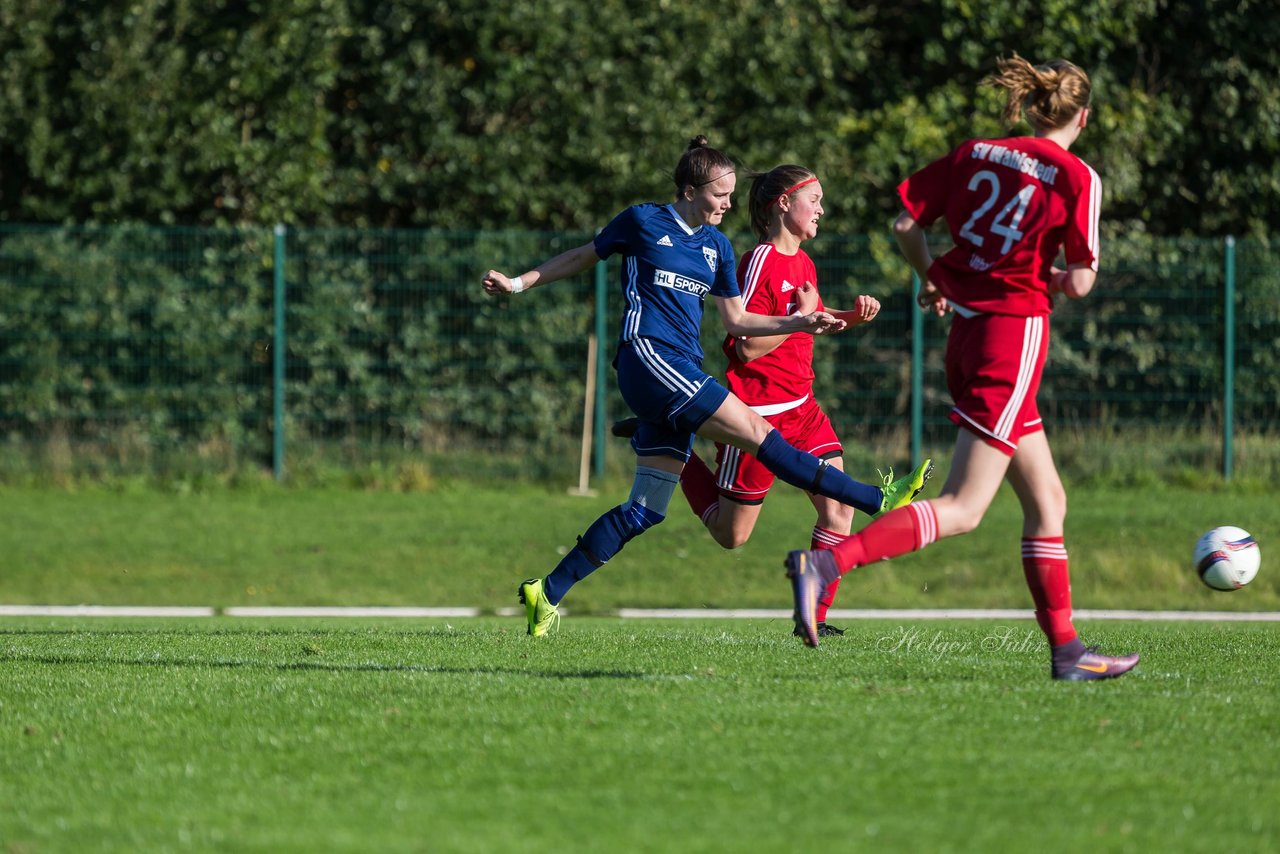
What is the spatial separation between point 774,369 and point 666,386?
0.98m

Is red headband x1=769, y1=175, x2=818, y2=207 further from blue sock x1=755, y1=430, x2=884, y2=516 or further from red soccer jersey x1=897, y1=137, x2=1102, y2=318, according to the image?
red soccer jersey x1=897, y1=137, x2=1102, y2=318

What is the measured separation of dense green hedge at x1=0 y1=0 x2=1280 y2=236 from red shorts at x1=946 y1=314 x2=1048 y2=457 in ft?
39.4

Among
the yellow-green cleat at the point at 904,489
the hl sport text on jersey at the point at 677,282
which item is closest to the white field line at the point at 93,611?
the hl sport text on jersey at the point at 677,282

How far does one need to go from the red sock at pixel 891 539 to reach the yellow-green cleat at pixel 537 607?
7.30 feet

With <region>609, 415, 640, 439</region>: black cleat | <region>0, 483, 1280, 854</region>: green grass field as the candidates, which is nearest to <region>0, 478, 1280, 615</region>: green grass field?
<region>0, 483, 1280, 854</region>: green grass field

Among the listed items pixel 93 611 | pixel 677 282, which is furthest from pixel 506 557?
pixel 677 282

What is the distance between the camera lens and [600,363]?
16.4 metres

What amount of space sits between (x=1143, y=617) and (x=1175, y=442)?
382cm

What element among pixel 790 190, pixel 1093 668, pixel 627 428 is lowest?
pixel 1093 668

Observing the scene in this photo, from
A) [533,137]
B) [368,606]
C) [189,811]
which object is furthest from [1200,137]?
[189,811]

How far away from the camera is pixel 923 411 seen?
16.1m

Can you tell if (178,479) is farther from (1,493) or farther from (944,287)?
(944,287)

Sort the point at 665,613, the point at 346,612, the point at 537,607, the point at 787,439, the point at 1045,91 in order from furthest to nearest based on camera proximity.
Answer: the point at 665,613
the point at 346,612
the point at 787,439
the point at 537,607
the point at 1045,91

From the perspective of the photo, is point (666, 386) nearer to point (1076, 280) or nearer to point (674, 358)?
point (674, 358)
